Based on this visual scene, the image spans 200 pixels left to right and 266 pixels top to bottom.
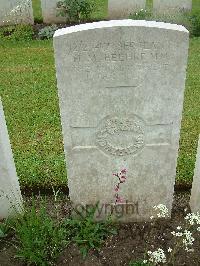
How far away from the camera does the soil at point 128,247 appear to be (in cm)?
340

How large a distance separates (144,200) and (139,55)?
1.40 metres

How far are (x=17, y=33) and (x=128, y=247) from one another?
19.6 ft

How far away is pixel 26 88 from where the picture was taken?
20.8ft

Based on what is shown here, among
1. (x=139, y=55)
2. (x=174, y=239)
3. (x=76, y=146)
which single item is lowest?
(x=174, y=239)

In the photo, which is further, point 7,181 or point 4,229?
point 4,229

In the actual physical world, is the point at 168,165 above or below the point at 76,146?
below

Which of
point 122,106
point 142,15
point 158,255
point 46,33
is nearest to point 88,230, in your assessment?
point 158,255

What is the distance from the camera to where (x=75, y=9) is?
28.2 ft

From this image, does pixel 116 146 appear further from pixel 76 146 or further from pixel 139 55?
pixel 139 55

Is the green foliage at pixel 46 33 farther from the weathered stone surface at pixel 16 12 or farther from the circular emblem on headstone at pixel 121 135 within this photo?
the circular emblem on headstone at pixel 121 135

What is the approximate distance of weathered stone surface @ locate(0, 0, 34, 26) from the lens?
866cm

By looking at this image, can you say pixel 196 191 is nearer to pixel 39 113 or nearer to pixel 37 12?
pixel 39 113

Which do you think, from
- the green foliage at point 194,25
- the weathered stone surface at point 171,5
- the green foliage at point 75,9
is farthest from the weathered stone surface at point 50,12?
the green foliage at point 194,25

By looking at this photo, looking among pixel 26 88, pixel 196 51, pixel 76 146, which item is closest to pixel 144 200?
pixel 76 146
